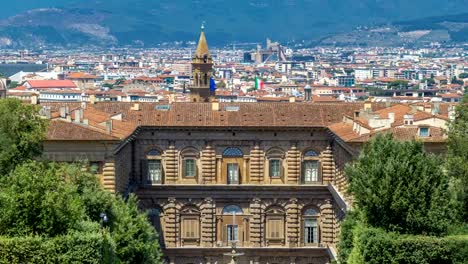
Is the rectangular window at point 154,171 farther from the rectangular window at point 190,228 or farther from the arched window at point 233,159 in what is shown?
the arched window at point 233,159

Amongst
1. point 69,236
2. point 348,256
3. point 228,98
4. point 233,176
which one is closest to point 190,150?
point 233,176

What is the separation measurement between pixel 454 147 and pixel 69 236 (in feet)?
60.7

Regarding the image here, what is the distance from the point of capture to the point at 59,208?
44812 millimetres

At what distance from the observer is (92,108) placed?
74.1 m

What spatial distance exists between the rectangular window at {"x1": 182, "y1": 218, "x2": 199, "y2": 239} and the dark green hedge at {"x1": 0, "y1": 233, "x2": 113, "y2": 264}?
30.3 meters

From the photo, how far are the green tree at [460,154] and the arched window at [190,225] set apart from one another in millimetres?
22002

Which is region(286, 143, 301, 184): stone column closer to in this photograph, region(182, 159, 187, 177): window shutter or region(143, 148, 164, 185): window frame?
region(182, 159, 187, 177): window shutter

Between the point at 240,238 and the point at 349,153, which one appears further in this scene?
the point at 240,238

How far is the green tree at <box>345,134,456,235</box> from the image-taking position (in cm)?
4847

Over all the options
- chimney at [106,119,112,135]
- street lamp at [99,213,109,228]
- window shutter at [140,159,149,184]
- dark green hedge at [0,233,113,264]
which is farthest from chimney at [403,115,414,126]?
dark green hedge at [0,233,113,264]

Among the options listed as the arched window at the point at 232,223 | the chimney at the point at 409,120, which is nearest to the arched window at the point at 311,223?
the arched window at the point at 232,223

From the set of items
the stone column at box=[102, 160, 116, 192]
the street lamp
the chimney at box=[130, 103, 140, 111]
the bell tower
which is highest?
the bell tower

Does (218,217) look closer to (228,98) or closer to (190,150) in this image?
(190,150)

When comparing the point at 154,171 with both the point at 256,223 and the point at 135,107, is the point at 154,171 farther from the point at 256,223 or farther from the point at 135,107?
the point at 256,223
